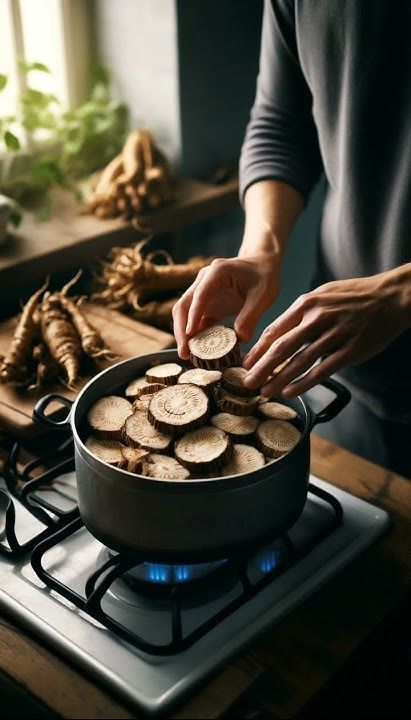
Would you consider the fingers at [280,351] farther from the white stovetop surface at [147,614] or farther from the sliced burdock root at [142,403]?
the white stovetop surface at [147,614]

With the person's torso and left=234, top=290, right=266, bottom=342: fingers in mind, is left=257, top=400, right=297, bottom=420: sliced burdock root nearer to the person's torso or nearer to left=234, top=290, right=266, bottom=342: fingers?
left=234, top=290, right=266, bottom=342: fingers

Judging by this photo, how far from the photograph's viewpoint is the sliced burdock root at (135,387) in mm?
1152

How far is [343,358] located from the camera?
1.10 metres

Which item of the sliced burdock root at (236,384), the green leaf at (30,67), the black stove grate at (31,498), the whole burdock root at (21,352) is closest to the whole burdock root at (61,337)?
the whole burdock root at (21,352)

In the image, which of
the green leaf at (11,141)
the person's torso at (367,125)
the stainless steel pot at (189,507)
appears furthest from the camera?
the green leaf at (11,141)

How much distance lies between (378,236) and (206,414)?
603 millimetres

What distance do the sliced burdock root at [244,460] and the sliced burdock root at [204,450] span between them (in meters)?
0.01

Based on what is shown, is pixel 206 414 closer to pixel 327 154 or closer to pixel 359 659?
pixel 359 659

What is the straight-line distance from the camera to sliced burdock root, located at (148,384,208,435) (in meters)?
1.06

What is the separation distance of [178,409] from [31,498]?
1.08 feet

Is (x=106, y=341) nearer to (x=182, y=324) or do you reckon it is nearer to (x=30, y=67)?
(x=182, y=324)

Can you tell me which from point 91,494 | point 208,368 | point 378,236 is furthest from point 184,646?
point 378,236

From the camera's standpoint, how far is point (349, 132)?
1442mm

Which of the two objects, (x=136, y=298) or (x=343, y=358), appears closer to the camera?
(x=343, y=358)
